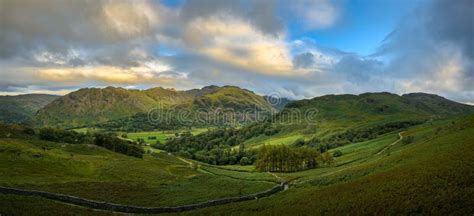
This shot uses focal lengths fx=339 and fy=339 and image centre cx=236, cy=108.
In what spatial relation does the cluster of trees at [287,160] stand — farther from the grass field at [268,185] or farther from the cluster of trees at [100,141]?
the cluster of trees at [100,141]

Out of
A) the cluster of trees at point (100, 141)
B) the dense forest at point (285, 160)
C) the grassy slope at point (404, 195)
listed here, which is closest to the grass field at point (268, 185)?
the grassy slope at point (404, 195)

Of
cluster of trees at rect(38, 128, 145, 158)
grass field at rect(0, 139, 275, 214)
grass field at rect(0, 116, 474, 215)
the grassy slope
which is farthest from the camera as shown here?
cluster of trees at rect(38, 128, 145, 158)

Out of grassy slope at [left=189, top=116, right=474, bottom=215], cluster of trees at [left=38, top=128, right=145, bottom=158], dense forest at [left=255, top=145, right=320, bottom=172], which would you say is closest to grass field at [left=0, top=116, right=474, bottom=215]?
grassy slope at [left=189, top=116, right=474, bottom=215]

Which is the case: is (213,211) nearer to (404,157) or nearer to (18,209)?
(18,209)

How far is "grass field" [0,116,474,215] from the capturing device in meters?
41.8

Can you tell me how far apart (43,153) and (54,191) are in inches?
1605

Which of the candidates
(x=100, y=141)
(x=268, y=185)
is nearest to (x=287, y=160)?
(x=268, y=185)

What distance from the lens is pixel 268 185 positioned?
286 ft

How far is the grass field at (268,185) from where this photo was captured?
4178 cm

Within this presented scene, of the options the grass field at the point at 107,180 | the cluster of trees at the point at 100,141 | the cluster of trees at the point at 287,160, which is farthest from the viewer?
the cluster of trees at the point at 100,141

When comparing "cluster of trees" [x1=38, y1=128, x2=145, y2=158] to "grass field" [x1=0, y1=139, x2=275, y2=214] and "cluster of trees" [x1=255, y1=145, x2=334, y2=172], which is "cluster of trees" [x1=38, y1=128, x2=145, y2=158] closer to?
"grass field" [x1=0, y1=139, x2=275, y2=214]

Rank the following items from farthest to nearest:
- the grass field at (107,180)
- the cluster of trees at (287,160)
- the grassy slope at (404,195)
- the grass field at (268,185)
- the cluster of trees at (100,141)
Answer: the cluster of trees at (100,141), the cluster of trees at (287,160), the grass field at (107,180), the grass field at (268,185), the grassy slope at (404,195)

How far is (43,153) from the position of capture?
9994cm

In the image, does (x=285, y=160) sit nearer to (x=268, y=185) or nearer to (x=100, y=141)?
(x=268, y=185)
